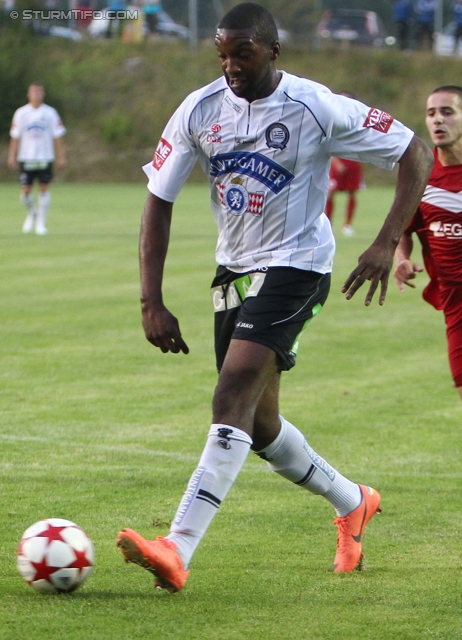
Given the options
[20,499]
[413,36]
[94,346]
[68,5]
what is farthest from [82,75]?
[20,499]

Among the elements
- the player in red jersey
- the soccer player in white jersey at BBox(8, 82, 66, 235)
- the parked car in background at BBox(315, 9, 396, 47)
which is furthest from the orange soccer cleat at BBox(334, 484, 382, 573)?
the parked car in background at BBox(315, 9, 396, 47)

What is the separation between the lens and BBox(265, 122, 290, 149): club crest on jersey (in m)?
4.15

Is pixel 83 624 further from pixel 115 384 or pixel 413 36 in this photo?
pixel 413 36

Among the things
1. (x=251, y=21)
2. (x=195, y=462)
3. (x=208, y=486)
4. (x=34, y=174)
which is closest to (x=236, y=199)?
(x=251, y=21)

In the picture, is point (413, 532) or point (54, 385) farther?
point (54, 385)

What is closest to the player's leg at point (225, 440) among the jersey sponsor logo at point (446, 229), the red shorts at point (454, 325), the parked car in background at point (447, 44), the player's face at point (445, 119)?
the red shorts at point (454, 325)

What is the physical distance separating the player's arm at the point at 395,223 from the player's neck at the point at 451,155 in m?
1.45

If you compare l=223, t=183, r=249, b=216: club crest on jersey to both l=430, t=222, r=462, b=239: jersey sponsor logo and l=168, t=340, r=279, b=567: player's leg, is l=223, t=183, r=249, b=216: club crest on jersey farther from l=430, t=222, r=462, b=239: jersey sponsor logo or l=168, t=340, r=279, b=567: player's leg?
l=430, t=222, r=462, b=239: jersey sponsor logo

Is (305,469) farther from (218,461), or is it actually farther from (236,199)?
(236,199)

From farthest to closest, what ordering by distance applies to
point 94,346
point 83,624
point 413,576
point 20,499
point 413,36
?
A: point 413,36 < point 94,346 < point 20,499 < point 413,576 < point 83,624

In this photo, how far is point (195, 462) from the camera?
20.2 ft

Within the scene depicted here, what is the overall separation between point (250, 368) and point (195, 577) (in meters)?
0.87

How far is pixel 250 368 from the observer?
13.1 feet

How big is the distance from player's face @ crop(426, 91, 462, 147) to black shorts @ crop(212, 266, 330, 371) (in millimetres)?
1589
